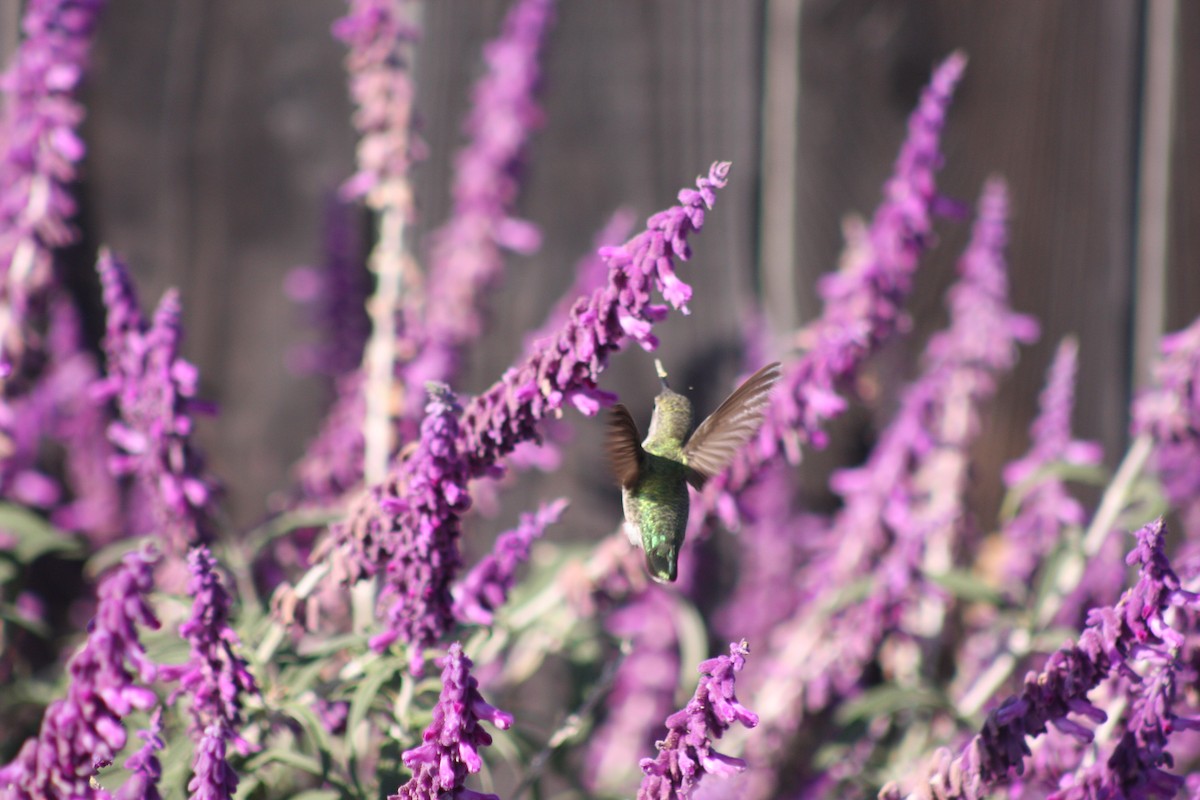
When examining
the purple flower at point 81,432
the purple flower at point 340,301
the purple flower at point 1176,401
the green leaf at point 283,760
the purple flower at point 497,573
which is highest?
the purple flower at point 340,301

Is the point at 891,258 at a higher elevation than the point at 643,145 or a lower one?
lower

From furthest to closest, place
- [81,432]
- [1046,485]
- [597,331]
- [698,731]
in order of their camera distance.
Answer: [1046,485], [81,432], [597,331], [698,731]

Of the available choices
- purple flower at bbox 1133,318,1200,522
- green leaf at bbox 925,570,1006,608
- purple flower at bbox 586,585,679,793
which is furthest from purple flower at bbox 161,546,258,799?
purple flower at bbox 1133,318,1200,522

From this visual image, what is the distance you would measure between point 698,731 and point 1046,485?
7.00 ft

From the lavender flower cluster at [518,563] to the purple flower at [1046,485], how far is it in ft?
0.04

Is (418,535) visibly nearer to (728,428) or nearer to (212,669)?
(212,669)

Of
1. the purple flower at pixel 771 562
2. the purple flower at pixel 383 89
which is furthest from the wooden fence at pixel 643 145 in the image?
the purple flower at pixel 383 89

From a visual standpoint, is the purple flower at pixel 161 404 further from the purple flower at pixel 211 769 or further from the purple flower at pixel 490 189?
the purple flower at pixel 490 189

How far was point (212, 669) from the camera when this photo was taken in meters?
1.59

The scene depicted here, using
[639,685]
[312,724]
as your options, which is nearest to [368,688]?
[312,724]

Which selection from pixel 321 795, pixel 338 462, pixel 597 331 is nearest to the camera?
pixel 597 331

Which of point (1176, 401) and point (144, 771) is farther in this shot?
point (1176, 401)

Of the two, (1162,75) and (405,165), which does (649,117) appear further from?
(1162,75)

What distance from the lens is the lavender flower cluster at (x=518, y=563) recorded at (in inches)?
59.2
